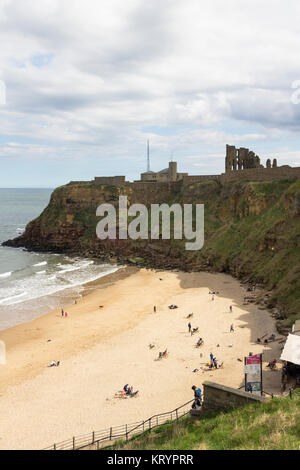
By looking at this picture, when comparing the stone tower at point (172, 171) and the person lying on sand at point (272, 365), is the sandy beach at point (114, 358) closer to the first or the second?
the person lying on sand at point (272, 365)

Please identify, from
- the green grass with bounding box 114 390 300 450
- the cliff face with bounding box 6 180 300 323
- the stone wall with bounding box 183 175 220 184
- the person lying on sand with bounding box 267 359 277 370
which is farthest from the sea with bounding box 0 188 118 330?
the green grass with bounding box 114 390 300 450

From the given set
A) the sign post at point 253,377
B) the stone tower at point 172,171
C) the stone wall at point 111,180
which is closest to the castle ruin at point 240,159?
the stone tower at point 172,171

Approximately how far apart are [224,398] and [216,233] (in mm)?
44174

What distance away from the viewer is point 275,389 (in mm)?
19172

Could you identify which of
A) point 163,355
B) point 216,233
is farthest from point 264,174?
point 163,355

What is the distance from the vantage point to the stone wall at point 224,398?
12922 millimetres

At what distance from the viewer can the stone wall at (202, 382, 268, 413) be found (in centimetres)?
1292

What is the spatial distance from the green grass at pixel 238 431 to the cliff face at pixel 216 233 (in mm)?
18104

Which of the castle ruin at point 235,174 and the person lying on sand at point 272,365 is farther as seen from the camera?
the castle ruin at point 235,174

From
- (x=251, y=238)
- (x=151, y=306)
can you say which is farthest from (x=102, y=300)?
(x=251, y=238)

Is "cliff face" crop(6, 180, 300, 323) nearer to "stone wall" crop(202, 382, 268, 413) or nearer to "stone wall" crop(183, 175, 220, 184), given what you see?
"stone wall" crop(183, 175, 220, 184)

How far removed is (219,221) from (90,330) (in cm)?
3331

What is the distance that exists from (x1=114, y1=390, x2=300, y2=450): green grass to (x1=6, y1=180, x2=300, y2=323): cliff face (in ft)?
59.4

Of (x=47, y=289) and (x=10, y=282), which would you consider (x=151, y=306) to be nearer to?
(x=47, y=289)
